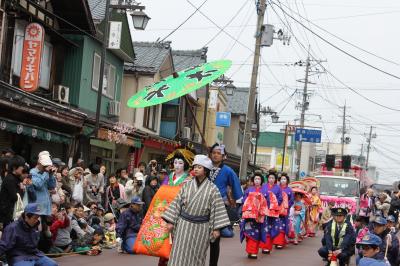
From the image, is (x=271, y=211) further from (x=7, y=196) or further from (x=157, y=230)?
(x=7, y=196)

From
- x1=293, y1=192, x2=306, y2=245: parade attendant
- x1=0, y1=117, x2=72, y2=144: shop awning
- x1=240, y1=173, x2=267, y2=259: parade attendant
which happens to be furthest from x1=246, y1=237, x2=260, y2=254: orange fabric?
x1=0, y1=117, x2=72, y2=144: shop awning

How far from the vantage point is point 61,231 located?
11.1 meters

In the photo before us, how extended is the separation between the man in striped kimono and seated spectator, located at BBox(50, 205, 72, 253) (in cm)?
396

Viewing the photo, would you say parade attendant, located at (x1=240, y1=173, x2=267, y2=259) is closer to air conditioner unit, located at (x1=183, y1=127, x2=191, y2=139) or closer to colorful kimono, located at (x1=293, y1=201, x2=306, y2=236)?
colorful kimono, located at (x1=293, y1=201, x2=306, y2=236)

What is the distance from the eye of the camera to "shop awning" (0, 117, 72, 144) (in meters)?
13.4

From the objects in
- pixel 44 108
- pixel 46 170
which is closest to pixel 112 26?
pixel 44 108

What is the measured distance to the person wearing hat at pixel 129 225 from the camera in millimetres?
11516

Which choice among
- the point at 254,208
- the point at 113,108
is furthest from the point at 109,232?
the point at 113,108

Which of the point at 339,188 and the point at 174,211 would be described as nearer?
the point at 174,211

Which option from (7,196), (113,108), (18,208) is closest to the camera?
(7,196)

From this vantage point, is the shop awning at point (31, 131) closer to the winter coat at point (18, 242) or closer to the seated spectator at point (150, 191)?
the seated spectator at point (150, 191)

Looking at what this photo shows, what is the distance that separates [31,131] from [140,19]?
431 centimetres

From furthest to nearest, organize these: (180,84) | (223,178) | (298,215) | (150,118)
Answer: (150,118) < (298,215) < (223,178) < (180,84)

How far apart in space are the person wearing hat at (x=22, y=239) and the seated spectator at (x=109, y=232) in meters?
5.06
